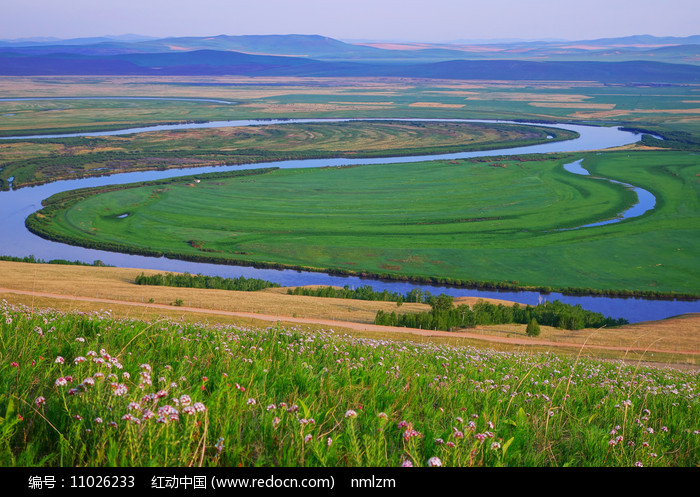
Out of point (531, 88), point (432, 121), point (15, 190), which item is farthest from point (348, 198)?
point (531, 88)

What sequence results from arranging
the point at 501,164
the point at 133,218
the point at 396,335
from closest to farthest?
the point at 396,335
the point at 133,218
the point at 501,164

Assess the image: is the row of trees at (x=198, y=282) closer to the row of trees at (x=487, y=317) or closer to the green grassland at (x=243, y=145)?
the row of trees at (x=487, y=317)

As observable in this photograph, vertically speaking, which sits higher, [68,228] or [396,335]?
[396,335]

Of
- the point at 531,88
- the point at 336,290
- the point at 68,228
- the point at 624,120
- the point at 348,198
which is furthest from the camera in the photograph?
the point at 531,88

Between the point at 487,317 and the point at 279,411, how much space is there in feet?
72.4

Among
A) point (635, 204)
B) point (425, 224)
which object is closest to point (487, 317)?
point (425, 224)

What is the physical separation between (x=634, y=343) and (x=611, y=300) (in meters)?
15.0

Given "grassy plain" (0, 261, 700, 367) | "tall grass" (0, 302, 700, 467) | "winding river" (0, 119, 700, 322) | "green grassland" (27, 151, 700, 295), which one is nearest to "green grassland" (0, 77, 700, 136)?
"winding river" (0, 119, 700, 322)

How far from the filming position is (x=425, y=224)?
50.2m

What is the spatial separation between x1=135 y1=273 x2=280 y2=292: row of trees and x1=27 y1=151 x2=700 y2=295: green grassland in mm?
7687

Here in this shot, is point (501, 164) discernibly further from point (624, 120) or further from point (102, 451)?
point (102, 451)

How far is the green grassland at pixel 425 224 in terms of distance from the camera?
1592 inches

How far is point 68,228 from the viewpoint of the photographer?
48.3m

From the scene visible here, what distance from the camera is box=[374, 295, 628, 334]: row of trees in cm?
2380
